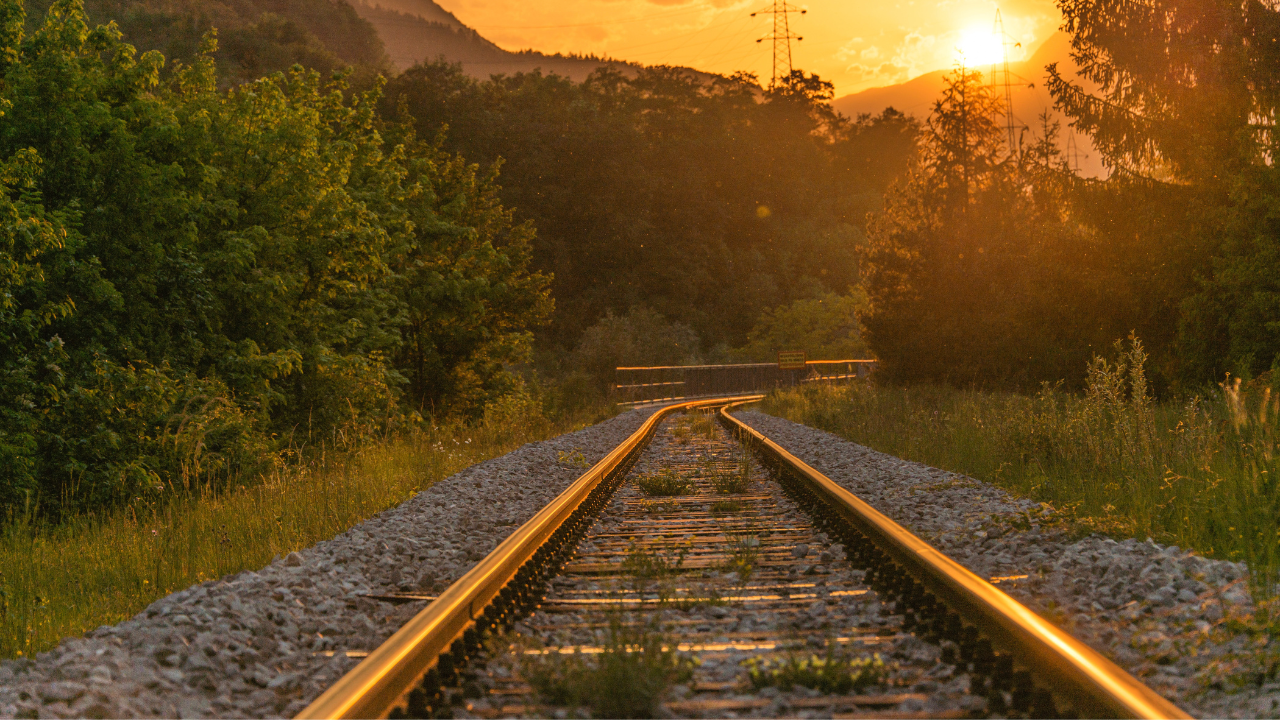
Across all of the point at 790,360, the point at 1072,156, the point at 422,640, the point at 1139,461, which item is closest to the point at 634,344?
the point at 790,360

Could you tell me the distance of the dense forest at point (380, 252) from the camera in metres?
10.9

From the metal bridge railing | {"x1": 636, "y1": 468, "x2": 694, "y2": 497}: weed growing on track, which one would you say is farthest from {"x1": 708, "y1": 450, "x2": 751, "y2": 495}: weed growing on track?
the metal bridge railing

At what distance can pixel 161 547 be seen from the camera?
20.2 feet

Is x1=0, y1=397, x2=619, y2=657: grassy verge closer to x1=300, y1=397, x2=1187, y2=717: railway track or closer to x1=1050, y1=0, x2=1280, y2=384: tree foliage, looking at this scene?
x1=300, y1=397, x2=1187, y2=717: railway track

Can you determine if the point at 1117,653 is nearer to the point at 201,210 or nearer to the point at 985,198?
the point at 201,210

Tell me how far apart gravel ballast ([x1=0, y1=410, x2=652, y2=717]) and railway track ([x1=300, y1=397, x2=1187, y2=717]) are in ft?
1.54

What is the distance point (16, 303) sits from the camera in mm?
9977

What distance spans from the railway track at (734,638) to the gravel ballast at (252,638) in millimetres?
469

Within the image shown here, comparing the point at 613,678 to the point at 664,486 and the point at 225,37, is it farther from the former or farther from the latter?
the point at 225,37

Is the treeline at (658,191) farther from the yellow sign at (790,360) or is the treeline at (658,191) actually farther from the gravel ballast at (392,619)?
the gravel ballast at (392,619)

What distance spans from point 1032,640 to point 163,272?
42.2 ft

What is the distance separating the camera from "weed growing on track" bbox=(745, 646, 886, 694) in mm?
3160

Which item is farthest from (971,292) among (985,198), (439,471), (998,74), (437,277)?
(439,471)

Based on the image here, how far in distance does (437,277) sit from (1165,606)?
21643mm
